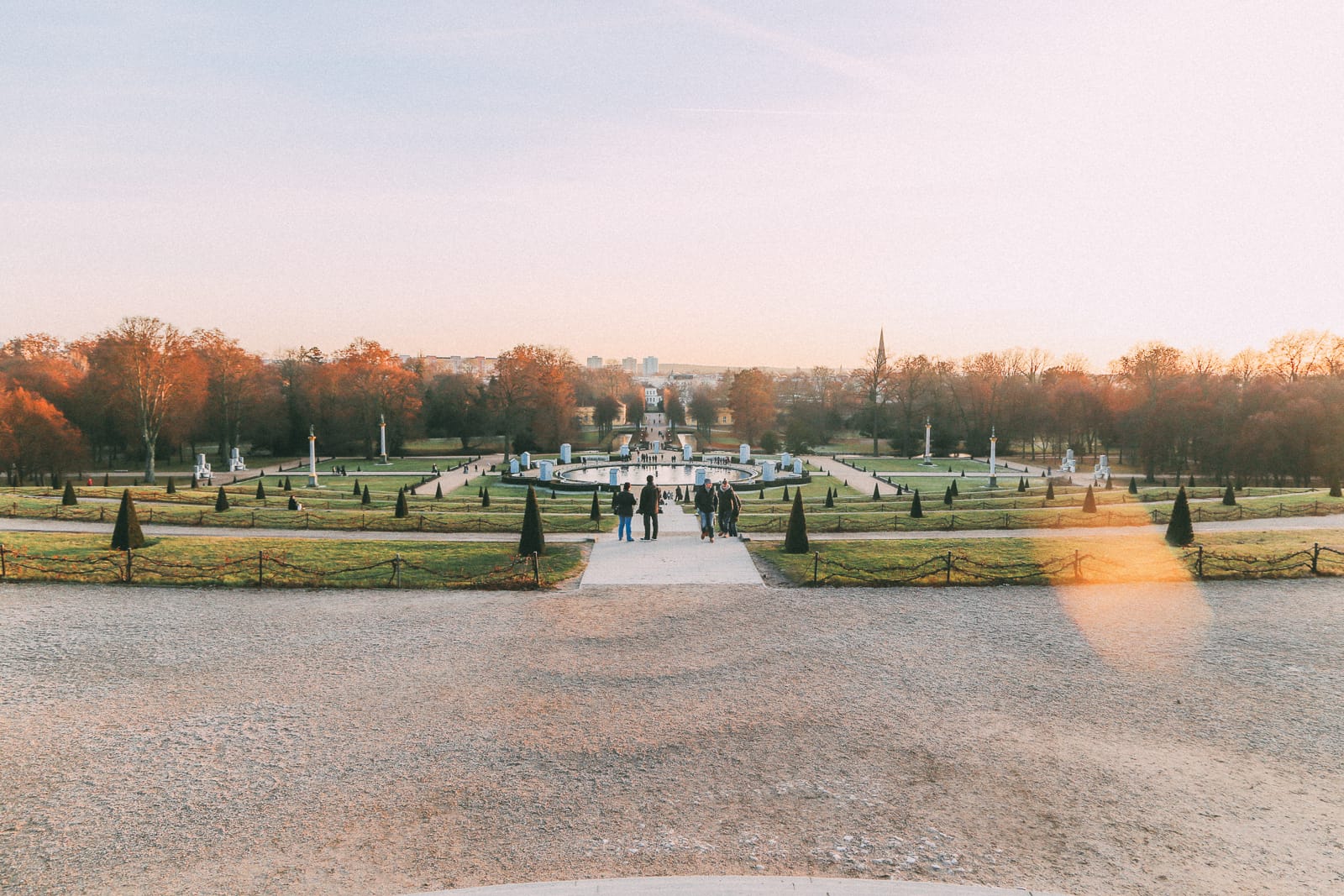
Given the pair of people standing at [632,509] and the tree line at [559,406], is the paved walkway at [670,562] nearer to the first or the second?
the pair of people standing at [632,509]

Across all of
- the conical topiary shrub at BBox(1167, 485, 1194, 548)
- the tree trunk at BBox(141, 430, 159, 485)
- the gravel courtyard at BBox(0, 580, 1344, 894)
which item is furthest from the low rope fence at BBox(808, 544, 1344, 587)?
the tree trunk at BBox(141, 430, 159, 485)

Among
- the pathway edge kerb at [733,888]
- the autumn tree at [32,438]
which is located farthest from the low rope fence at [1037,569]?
the autumn tree at [32,438]

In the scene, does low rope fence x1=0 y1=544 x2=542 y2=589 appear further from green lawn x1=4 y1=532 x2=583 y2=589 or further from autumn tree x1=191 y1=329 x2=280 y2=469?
autumn tree x1=191 y1=329 x2=280 y2=469

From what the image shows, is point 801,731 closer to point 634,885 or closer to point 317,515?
point 634,885

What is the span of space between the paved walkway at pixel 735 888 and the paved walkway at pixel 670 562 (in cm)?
919

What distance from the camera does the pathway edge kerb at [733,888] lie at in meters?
5.57

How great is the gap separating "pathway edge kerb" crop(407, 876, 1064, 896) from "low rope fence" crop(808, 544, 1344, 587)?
9.17m

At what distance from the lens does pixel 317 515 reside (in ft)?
77.0

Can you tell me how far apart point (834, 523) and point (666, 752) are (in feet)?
52.6

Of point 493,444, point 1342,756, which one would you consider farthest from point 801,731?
point 493,444

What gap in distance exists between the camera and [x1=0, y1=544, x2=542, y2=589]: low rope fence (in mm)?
14852

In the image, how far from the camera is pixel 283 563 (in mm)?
15406

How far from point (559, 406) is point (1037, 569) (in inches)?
2077

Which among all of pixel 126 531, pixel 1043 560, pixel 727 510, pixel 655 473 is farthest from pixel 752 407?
pixel 126 531
